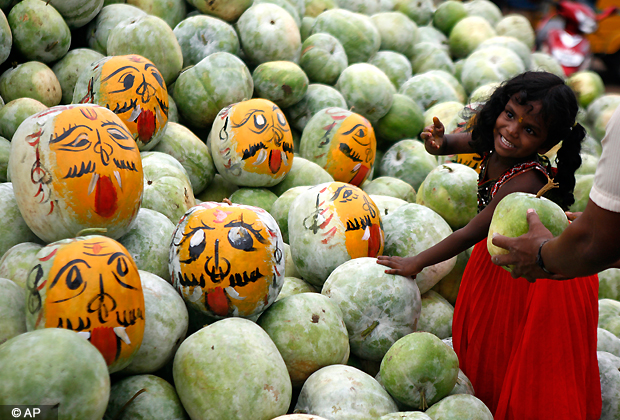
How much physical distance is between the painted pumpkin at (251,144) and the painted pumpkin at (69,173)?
1.02 meters

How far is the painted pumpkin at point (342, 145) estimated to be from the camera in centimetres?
332

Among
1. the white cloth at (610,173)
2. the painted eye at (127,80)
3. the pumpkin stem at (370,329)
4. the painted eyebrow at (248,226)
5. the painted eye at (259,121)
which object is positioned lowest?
the pumpkin stem at (370,329)

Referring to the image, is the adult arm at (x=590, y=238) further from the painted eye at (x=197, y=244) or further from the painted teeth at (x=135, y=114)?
the painted teeth at (x=135, y=114)

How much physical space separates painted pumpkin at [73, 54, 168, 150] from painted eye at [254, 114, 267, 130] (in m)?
0.51

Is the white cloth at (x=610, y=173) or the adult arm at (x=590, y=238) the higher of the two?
the white cloth at (x=610, y=173)

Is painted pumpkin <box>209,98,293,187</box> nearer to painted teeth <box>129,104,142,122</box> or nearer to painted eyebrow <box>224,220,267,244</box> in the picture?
painted teeth <box>129,104,142,122</box>

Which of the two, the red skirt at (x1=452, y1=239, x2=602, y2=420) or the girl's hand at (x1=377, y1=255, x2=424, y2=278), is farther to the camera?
the girl's hand at (x1=377, y1=255, x2=424, y2=278)

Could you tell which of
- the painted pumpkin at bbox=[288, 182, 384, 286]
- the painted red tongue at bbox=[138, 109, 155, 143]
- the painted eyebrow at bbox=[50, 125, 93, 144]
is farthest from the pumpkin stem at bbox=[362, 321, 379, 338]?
the painted red tongue at bbox=[138, 109, 155, 143]

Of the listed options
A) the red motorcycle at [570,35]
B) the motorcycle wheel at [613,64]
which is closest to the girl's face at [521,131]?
the red motorcycle at [570,35]

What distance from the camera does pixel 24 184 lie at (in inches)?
70.9

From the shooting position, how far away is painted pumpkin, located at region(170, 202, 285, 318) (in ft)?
6.35

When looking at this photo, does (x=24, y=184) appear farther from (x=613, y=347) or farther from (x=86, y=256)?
(x=613, y=347)

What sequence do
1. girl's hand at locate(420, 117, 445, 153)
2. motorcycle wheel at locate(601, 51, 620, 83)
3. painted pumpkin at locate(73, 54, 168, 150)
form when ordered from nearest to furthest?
painted pumpkin at locate(73, 54, 168, 150), girl's hand at locate(420, 117, 445, 153), motorcycle wheel at locate(601, 51, 620, 83)

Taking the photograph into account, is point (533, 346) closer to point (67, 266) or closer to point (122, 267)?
point (122, 267)
